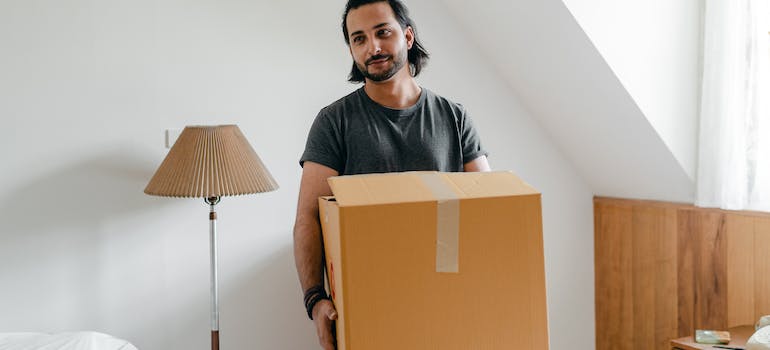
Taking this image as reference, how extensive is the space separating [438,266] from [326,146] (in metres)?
0.53

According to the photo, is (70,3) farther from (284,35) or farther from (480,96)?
(480,96)

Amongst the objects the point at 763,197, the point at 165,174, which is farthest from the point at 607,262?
the point at 165,174

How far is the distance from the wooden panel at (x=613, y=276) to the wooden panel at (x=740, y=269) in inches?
20.7

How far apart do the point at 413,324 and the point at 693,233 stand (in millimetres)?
2091

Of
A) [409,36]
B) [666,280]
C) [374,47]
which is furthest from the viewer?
[666,280]

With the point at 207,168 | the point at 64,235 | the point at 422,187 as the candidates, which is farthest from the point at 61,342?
the point at 422,187

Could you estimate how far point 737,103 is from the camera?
8.26 ft

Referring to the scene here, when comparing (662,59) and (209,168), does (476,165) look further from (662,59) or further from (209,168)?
(662,59)

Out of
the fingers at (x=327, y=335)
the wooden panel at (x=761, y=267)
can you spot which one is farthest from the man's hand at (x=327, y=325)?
the wooden panel at (x=761, y=267)

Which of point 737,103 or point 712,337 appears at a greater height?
point 737,103

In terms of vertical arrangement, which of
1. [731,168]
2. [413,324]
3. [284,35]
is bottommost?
[413,324]

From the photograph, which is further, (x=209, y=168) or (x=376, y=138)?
(x=209, y=168)

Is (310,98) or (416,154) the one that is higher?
(310,98)

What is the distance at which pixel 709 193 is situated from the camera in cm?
268
